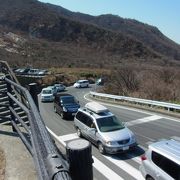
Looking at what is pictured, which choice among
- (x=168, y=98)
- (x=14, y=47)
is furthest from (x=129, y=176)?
(x=14, y=47)

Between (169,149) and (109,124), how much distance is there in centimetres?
816

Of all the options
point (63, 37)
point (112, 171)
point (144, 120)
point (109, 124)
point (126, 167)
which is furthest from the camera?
point (63, 37)

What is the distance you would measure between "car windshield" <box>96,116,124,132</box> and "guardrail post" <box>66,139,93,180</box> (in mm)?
15660

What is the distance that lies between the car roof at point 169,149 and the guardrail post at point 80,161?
7.62 m

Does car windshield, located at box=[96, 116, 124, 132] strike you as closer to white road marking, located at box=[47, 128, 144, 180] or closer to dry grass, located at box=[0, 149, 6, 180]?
white road marking, located at box=[47, 128, 144, 180]

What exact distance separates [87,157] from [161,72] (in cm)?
4693

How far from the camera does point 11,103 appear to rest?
7.17 meters

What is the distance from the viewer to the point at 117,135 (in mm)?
17422

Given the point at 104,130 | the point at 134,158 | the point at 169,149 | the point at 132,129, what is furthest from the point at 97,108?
the point at 169,149

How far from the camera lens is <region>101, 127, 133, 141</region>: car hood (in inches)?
676

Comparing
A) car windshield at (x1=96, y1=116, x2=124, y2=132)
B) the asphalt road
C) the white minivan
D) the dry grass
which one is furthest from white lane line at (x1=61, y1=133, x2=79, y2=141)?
the dry grass

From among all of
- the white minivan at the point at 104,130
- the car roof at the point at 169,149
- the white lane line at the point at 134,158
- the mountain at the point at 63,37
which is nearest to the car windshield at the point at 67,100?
the white minivan at the point at 104,130

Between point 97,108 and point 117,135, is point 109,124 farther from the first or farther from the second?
point 97,108

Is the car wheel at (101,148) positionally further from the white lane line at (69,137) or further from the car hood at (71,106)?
the car hood at (71,106)
